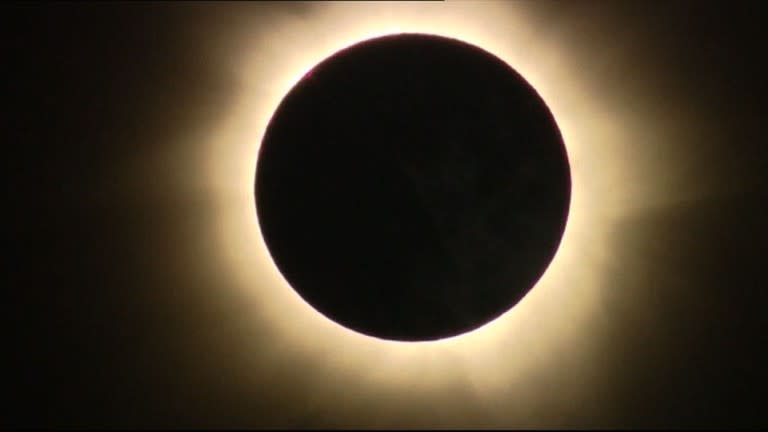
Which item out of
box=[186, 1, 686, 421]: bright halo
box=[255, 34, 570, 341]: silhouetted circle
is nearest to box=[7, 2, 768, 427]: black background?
box=[186, 1, 686, 421]: bright halo

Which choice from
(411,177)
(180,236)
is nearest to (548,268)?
(411,177)

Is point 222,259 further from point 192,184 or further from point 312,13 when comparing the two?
point 312,13

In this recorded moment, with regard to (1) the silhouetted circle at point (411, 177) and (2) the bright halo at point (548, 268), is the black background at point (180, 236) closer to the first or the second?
(2) the bright halo at point (548, 268)

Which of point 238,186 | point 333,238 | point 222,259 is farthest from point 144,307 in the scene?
point 333,238

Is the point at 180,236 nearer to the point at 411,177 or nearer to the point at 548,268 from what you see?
the point at 411,177

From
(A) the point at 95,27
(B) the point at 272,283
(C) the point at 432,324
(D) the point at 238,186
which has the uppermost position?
(A) the point at 95,27

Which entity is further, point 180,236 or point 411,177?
point 180,236

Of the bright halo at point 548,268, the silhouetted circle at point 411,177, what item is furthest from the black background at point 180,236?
the silhouetted circle at point 411,177
